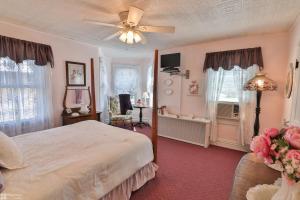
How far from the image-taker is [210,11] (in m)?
2.20

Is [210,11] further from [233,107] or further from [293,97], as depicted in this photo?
[233,107]

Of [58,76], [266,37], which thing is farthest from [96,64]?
[266,37]

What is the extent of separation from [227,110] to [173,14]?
244 cm

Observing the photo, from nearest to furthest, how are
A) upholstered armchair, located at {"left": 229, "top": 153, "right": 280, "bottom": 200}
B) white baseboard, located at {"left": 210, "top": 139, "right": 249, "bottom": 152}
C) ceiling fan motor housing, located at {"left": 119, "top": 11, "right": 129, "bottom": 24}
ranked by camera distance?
1. upholstered armchair, located at {"left": 229, "top": 153, "right": 280, "bottom": 200}
2. ceiling fan motor housing, located at {"left": 119, "top": 11, "right": 129, "bottom": 24}
3. white baseboard, located at {"left": 210, "top": 139, "right": 249, "bottom": 152}

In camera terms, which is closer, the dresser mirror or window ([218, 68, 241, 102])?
window ([218, 68, 241, 102])

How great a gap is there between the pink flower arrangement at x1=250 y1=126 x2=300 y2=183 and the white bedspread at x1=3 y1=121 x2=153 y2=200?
1.30m

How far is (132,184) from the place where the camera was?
76.4 inches

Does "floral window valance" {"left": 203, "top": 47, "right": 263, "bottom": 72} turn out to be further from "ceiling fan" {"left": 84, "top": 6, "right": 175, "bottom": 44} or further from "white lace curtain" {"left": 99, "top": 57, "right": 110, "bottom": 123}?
"white lace curtain" {"left": 99, "top": 57, "right": 110, "bottom": 123}

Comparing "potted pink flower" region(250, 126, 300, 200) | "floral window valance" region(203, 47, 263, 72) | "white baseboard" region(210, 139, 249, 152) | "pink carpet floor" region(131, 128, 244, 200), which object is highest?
"floral window valance" region(203, 47, 263, 72)

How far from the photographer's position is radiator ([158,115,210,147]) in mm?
3686

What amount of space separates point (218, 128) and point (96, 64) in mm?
3563

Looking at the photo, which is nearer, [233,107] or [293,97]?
[293,97]

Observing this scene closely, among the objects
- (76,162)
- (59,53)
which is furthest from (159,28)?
(59,53)

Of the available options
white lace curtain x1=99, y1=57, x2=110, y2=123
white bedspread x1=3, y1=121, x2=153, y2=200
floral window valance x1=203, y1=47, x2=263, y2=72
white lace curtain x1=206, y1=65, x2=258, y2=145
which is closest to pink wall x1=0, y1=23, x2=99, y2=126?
white lace curtain x1=99, y1=57, x2=110, y2=123
